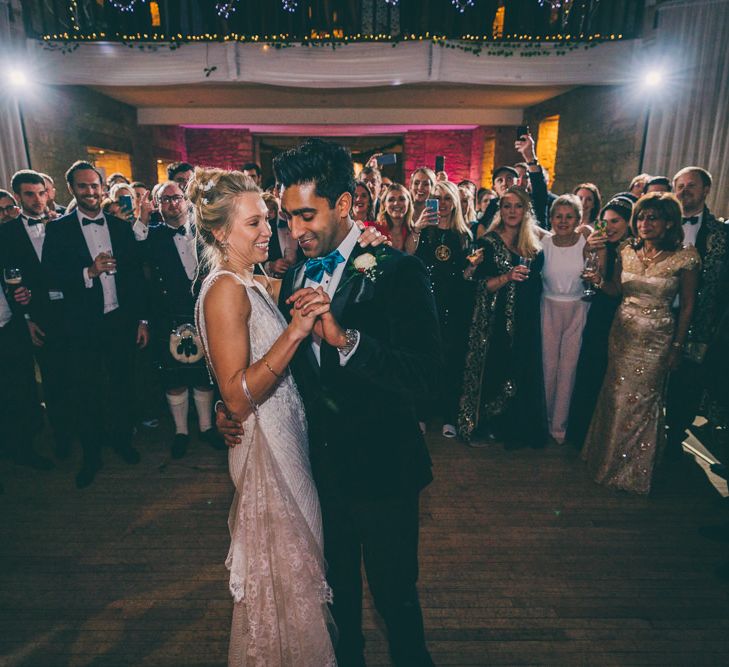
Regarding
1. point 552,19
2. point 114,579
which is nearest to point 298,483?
point 114,579

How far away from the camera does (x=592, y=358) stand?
3.70 metres

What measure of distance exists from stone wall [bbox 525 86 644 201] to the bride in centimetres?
743

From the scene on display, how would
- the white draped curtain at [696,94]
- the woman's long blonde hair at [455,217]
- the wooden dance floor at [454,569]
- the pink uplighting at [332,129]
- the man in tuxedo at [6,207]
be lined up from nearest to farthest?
the wooden dance floor at [454,569], the man in tuxedo at [6,207], the woman's long blonde hair at [455,217], the white draped curtain at [696,94], the pink uplighting at [332,129]

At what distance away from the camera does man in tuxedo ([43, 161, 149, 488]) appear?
329 centimetres

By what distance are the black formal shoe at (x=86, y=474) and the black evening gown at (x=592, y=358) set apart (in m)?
3.55

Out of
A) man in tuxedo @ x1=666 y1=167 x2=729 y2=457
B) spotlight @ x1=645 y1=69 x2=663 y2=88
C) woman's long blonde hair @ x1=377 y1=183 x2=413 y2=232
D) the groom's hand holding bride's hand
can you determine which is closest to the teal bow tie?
the groom's hand holding bride's hand

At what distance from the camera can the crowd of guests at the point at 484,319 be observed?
323 centimetres

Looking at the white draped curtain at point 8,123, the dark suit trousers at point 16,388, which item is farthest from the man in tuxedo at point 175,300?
the white draped curtain at point 8,123

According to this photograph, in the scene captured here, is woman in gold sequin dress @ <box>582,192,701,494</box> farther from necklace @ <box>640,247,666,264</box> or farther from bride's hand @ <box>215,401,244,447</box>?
bride's hand @ <box>215,401,244,447</box>

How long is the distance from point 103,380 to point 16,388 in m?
0.64

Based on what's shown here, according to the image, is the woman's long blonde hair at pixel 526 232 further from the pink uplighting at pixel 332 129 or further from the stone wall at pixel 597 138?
the pink uplighting at pixel 332 129

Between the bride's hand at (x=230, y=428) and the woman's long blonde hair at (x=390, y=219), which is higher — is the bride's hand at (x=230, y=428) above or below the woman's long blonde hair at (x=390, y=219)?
below

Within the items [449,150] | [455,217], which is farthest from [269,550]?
[449,150]

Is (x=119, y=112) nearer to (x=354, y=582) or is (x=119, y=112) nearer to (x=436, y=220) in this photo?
(x=436, y=220)
